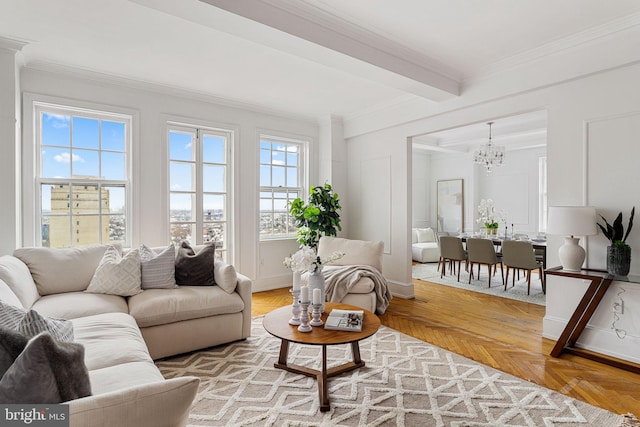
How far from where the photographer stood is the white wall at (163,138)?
384 centimetres

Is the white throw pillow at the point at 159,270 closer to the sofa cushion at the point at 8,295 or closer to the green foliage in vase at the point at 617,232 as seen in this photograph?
the sofa cushion at the point at 8,295

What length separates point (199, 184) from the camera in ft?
15.5

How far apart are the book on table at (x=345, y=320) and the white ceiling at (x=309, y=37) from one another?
2106 millimetres

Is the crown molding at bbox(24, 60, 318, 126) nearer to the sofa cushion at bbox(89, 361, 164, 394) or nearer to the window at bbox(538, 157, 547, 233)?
the sofa cushion at bbox(89, 361, 164, 394)

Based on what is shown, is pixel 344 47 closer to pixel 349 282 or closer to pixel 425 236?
pixel 349 282

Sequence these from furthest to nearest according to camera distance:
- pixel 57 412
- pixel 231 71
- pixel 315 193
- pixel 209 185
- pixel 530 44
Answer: pixel 315 193, pixel 209 185, pixel 231 71, pixel 530 44, pixel 57 412

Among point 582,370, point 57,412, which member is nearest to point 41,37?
point 57,412

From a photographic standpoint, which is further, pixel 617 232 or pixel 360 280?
pixel 360 280

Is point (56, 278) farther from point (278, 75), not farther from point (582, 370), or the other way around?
point (582, 370)

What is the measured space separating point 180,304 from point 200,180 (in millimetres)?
2203

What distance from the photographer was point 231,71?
3.80m

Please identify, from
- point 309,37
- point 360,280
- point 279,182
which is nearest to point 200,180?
point 279,182

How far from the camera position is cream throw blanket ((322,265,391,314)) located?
3.92 meters

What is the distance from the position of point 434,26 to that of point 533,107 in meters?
1.43
